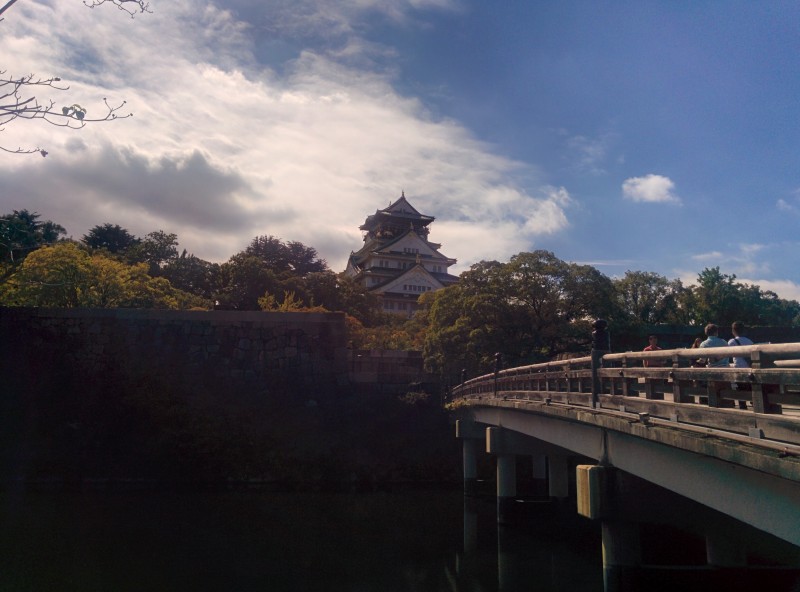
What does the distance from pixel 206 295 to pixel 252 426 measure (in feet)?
92.6

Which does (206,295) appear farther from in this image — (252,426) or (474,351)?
(474,351)

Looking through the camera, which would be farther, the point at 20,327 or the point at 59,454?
the point at 20,327

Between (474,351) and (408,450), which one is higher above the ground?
(474,351)

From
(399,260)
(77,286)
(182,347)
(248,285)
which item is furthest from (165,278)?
(399,260)

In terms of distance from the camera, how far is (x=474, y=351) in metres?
25.8

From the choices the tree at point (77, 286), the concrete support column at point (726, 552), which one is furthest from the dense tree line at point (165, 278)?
the concrete support column at point (726, 552)

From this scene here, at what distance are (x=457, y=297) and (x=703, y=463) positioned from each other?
2019cm

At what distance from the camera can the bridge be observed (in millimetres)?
5523

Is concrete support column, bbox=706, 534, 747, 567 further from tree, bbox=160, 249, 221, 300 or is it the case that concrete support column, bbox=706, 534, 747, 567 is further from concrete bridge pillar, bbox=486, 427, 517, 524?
tree, bbox=160, 249, 221, 300

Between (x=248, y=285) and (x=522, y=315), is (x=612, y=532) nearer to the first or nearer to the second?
(x=522, y=315)

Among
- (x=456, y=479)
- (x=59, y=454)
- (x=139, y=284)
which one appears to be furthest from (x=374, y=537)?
(x=139, y=284)

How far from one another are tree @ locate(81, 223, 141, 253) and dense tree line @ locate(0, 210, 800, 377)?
162 inches

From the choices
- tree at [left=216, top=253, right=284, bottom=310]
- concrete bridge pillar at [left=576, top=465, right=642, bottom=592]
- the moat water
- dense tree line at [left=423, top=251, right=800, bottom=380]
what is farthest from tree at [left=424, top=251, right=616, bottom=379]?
tree at [left=216, top=253, right=284, bottom=310]

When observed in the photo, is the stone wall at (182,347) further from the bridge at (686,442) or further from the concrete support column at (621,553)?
the concrete support column at (621,553)
